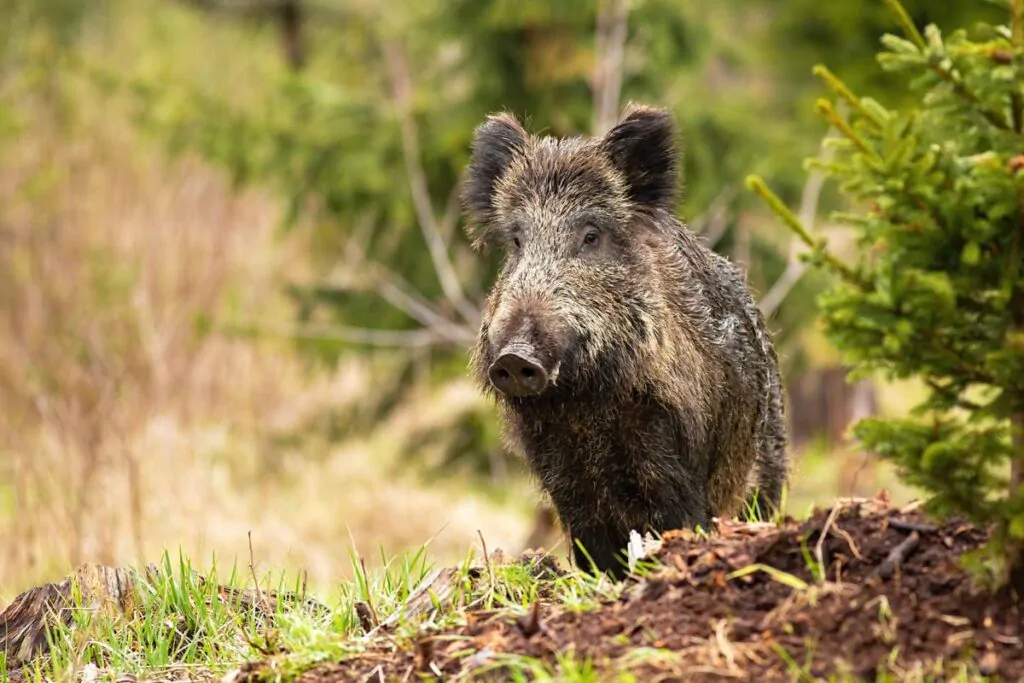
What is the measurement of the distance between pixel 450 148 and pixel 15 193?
4.72 metres

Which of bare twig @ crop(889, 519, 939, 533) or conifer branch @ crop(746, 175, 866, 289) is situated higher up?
conifer branch @ crop(746, 175, 866, 289)

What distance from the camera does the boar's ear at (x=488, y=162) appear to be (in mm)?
5992

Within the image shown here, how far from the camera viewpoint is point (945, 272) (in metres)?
3.26

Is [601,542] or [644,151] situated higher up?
[644,151]

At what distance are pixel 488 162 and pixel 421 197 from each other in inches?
153

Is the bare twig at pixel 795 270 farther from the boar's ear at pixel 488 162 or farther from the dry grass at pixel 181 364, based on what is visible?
the boar's ear at pixel 488 162

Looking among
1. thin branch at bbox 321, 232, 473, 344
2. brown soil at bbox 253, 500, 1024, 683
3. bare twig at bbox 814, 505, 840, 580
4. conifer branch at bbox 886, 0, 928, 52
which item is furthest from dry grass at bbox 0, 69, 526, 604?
conifer branch at bbox 886, 0, 928, 52

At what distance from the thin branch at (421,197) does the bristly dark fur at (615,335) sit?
3.71 metres

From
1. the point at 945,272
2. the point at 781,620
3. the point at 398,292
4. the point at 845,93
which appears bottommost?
the point at 781,620

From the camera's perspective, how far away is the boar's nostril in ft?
15.3

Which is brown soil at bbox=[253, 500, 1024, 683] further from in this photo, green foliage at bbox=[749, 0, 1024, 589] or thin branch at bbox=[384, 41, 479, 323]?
thin branch at bbox=[384, 41, 479, 323]

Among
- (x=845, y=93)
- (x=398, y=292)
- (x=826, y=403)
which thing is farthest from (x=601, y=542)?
(x=826, y=403)

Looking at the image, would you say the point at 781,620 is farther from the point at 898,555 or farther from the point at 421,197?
the point at 421,197

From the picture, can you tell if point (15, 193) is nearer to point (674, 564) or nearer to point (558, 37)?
point (558, 37)
